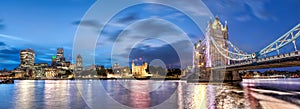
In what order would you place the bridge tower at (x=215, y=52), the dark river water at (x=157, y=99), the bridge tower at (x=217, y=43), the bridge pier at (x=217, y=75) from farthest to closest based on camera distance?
the bridge tower at (x=217, y=43) < the bridge tower at (x=215, y=52) < the bridge pier at (x=217, y=75) < the dark river water at (x=157, y=99)

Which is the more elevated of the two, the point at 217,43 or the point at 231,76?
the point at 217,43

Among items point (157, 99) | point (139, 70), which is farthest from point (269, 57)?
point (139, 70)

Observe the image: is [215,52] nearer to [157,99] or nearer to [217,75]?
[217,75]

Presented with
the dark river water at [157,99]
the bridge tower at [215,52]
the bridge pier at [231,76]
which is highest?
the bridge tower at [215,52]

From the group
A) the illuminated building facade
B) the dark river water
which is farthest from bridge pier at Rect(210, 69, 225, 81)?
the illuminated building facade

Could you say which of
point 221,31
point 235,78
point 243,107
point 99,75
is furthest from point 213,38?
point 99,75

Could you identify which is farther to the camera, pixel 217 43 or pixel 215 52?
pixel 217 43

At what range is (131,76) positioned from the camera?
172875 mm

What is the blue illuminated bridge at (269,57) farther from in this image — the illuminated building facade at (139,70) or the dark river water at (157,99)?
the illuminated building facade at (139,70)

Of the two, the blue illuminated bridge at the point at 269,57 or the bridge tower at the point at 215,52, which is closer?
the blue illuminated bridge at the point at 269,57

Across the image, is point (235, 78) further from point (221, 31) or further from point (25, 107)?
point (25, 107)

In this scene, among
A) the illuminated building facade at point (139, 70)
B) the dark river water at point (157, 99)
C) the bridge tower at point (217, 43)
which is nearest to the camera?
the dark river water at point (157, 99)

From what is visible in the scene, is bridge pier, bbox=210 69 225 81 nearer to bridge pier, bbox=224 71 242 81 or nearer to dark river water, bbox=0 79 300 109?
bridge pier, bbox=224 71 242 81

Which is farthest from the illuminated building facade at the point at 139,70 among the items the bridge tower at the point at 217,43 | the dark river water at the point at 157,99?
the dark river water at the point at 157,99
